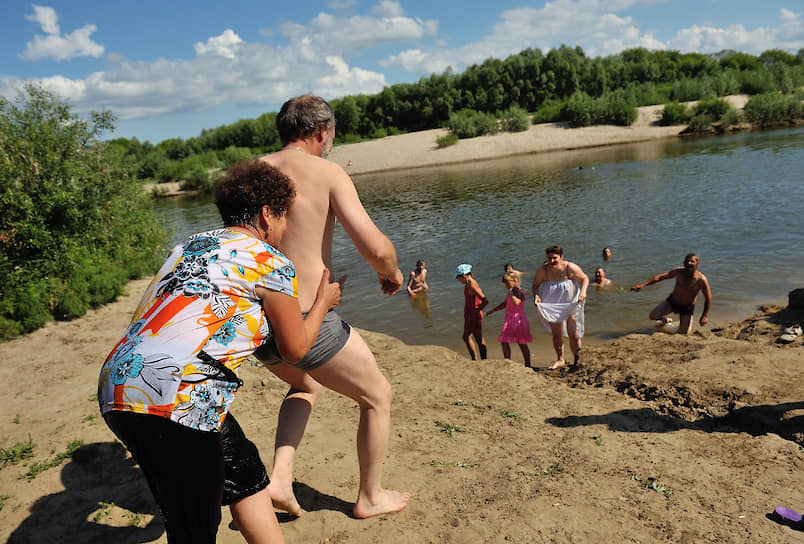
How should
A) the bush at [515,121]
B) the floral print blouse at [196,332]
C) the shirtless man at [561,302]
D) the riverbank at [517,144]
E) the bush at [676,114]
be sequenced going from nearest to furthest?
the floral print blouse at [196,332]
the shirtless man at [561,302]
the bush at [676,114]
the riverbank at [517,144]
the bush at [515,121]

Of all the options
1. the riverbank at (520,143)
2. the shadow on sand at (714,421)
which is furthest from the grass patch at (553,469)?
the riverbank at (520,143)

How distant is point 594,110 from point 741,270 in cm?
5072

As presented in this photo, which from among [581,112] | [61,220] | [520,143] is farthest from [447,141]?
[61,220]

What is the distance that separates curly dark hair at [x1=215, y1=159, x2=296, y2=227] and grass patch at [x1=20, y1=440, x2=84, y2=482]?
3367mm

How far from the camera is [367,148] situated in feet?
213

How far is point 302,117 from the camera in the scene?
10.3 ft

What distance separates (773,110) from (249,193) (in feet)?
195

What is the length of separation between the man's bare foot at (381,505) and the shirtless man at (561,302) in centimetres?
530

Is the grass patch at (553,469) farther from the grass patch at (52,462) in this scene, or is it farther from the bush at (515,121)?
the bush at (515,121)

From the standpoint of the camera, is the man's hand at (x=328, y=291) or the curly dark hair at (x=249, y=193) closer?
the curly dark hair at (x=249, y=193)

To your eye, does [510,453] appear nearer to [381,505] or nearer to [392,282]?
[381,505]

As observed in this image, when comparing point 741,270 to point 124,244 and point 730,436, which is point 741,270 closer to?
point 730,436

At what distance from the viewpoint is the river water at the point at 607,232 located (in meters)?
11.6

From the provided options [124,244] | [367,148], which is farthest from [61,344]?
[367,148]
